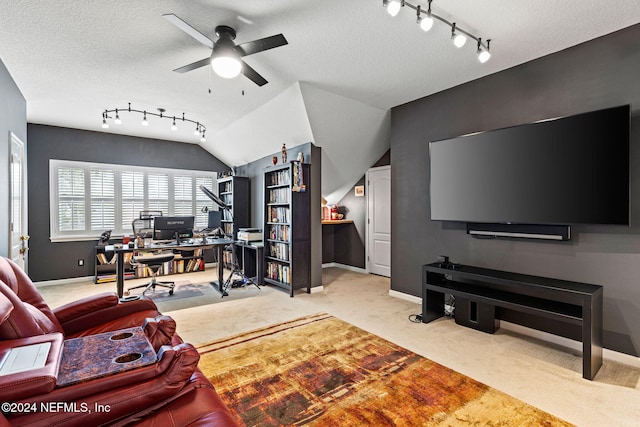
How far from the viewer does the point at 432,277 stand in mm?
3439

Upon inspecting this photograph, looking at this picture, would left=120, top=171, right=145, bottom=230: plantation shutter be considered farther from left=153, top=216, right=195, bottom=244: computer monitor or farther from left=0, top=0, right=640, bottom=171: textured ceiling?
left=153, top=216, right=195, bottom=244: computer monitor

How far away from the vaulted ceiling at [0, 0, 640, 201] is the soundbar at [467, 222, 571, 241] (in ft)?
5.42

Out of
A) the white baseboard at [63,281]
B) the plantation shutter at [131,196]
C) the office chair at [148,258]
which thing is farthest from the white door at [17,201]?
the plantation shutter at [131,196]

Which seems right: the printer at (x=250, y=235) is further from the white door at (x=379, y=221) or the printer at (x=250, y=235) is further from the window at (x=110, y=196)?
the white door at (x=379, y=221)

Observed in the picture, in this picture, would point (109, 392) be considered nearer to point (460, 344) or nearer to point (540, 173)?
point (460, 344)

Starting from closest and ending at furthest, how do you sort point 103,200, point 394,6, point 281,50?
point 394,6, point 281,50, point 103,200

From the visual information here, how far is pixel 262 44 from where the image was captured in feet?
7.42

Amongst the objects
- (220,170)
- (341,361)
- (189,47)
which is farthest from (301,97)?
(220,170)

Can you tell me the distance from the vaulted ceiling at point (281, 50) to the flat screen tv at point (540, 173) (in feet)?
2.46

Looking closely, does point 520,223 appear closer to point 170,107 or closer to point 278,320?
point 278,320

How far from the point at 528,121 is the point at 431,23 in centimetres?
167

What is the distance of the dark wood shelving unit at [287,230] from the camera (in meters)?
4.48

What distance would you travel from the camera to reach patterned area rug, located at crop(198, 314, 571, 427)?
1.87 metres

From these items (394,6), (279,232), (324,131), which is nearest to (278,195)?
(279,232)
